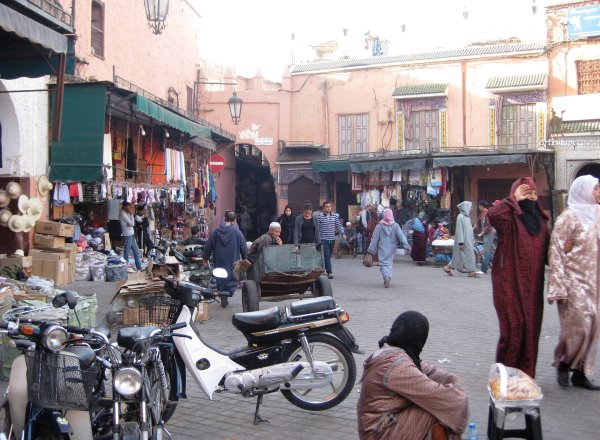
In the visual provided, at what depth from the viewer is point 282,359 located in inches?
226

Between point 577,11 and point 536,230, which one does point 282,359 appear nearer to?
point 536,230

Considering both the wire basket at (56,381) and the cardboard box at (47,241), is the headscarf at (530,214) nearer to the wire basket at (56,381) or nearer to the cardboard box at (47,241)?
the wire basket at (56,381)

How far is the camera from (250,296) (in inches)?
377

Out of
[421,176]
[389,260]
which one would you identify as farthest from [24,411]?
[421,176]

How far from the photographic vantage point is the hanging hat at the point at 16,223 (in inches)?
501

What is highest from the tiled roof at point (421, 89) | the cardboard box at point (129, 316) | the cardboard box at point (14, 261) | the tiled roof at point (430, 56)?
the tiled roof at point (430, 56)

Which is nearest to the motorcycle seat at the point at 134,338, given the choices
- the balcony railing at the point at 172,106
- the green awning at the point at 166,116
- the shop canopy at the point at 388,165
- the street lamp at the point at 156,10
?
the green awning at the point at 166,116

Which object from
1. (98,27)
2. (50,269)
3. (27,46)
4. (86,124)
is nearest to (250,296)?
(27,46)

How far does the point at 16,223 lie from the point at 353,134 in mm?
15816

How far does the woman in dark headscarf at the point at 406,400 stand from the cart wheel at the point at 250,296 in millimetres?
5692

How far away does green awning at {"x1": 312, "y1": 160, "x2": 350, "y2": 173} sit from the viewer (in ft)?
81.4

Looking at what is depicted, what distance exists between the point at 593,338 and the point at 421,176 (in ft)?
56.6

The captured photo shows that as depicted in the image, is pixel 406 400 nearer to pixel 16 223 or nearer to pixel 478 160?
pixel 16 223

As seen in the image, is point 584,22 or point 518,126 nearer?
point 584,22
